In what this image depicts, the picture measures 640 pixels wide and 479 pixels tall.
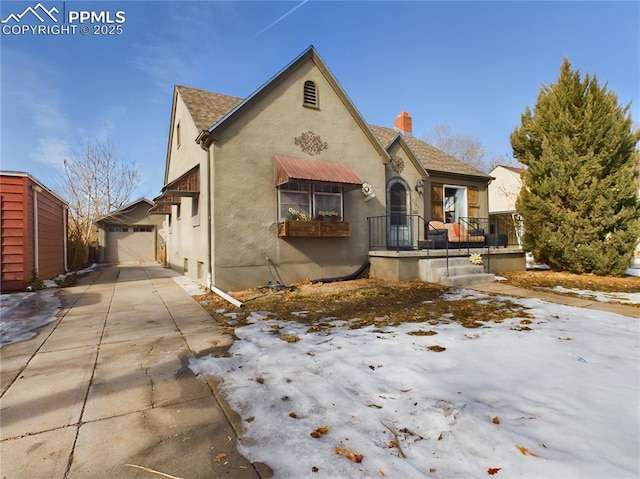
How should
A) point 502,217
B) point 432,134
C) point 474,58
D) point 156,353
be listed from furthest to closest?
point 432,134
point 502,217
point 474,58
point 156,353

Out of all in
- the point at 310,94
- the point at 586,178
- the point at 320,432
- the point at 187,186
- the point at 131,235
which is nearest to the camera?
the point at 320,432

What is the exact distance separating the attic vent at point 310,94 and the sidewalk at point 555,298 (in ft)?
21.8

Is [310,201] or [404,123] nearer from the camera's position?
[310,201]

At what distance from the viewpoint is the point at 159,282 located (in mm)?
9859

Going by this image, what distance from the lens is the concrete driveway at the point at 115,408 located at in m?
1.83

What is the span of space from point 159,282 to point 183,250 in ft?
6.24

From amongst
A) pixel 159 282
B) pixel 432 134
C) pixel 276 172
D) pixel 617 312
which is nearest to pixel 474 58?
pixel 276 172

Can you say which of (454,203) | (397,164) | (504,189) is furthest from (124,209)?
(504,189)

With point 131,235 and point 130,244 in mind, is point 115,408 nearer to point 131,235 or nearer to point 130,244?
point 130,244

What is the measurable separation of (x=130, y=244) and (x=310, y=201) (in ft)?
54.5

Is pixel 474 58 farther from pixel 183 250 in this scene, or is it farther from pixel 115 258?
pixel 115 258

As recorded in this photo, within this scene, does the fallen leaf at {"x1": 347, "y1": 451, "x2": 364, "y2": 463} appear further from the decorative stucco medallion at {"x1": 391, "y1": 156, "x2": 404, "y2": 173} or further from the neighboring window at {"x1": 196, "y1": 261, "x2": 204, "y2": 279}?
the decorative stucco medallion at {"x1": 391, "y1": 156, "x2": 404, "y2": 173}

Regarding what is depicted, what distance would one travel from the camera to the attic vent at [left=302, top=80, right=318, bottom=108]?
881cm

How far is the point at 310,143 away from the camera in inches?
346
